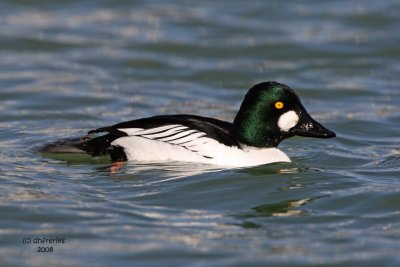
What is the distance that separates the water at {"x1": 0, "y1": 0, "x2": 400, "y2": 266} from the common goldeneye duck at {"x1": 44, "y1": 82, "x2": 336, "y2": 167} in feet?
0.55

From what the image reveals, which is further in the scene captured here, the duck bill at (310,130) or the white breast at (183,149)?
the duck bill at (310,130)

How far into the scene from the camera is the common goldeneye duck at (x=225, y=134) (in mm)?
10469

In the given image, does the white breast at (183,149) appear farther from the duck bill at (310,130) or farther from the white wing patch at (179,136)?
the duck bill at (310,130)

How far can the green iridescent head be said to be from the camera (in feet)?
34.6

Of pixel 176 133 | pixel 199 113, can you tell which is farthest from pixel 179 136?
pixel 199 113

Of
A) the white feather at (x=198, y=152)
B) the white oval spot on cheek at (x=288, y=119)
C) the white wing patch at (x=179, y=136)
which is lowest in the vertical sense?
the white feather at (x=198, y=152)

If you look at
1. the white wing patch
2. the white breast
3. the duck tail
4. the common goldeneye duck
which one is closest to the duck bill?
the common goldeneye duck

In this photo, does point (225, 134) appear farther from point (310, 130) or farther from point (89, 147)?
point (89, 147)

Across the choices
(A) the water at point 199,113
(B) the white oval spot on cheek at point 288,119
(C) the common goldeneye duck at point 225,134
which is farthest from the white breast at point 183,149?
(B) the white oval spot on cheek at point 288,119

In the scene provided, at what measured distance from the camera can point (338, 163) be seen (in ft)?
36.8

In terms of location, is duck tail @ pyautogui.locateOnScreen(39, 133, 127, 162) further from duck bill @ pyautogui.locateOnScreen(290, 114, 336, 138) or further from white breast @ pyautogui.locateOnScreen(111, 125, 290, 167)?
duck bill @ pyautogui.locateOnScreen(290, 114, 336, 138)

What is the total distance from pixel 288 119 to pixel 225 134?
0.70m

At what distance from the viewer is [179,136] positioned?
10.5m

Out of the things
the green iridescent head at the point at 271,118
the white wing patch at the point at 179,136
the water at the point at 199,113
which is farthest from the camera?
the green iridescent head at the point at 271,118
